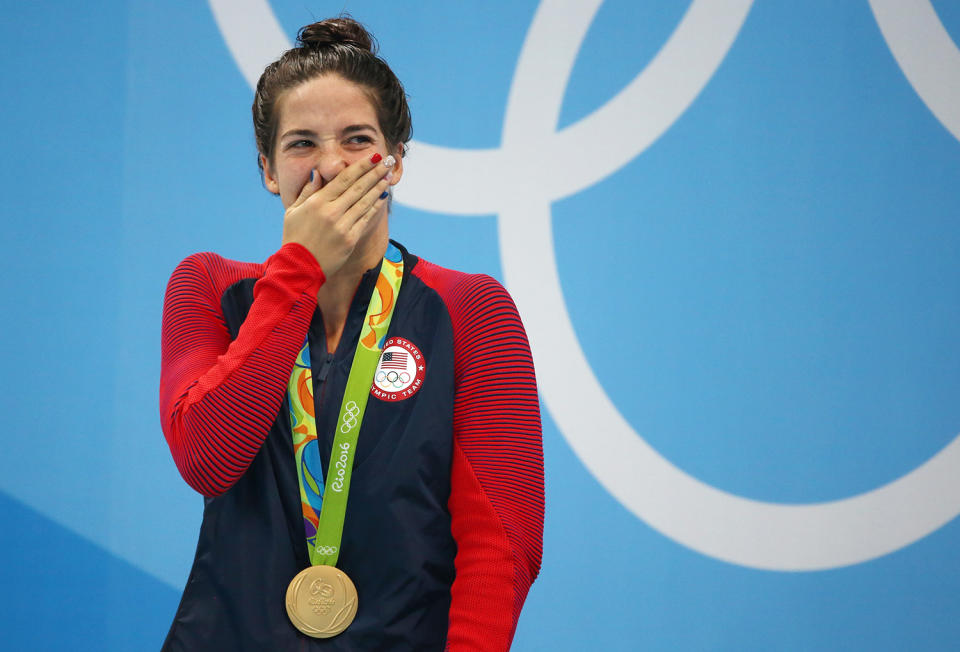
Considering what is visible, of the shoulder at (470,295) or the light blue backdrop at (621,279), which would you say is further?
the light blue backdrop at (621,279)

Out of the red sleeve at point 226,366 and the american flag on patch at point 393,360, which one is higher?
the american flag on patch at point 393,360

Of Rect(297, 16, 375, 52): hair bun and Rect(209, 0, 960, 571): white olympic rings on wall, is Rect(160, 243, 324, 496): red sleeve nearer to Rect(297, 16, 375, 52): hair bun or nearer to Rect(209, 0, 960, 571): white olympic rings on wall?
Rect(297, 16, 375, 52): hair bun

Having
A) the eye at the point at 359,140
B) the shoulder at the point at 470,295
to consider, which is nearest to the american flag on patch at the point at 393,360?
the shoulder at the point at 470,295

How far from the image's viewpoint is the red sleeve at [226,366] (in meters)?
1.21

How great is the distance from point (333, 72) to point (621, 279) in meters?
1.67

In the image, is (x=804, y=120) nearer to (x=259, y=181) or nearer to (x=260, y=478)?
(x=259, y=181)

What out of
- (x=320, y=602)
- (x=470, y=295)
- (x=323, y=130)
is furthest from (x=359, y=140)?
(x=320, y=602)

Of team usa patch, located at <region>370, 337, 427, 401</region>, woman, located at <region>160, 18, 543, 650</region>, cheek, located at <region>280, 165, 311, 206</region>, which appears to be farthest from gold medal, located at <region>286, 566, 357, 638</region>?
cheek, located at <region>280, 165, 311, 206</region>

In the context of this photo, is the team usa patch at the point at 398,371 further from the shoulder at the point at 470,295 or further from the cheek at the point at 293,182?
the cheek at the point at 293,182

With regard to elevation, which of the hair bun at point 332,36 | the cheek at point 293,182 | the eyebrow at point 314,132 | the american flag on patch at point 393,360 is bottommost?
the american flag on patch at point 393,360

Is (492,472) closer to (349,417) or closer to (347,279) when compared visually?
(349,417)

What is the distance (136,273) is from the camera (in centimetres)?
294

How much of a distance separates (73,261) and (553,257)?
1610 millimetres

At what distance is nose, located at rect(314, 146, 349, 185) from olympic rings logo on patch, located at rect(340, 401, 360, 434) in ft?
1.23
